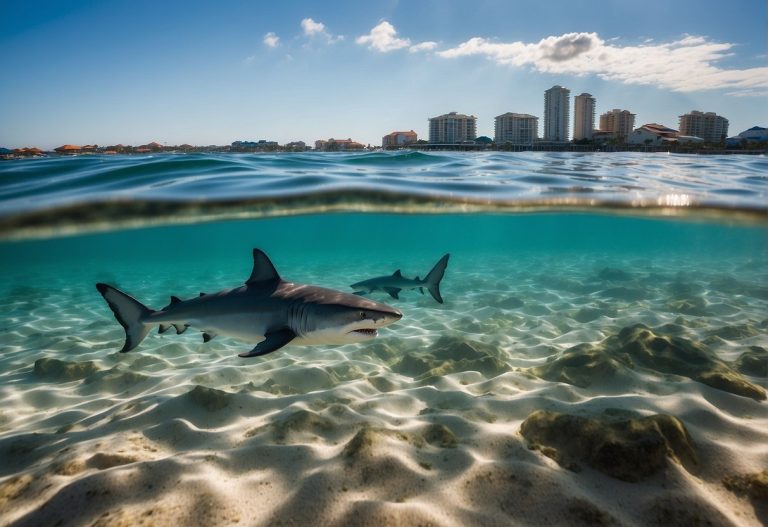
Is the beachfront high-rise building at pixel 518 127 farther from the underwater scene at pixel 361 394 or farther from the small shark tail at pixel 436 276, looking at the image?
the small shark tail at pixel 436 276

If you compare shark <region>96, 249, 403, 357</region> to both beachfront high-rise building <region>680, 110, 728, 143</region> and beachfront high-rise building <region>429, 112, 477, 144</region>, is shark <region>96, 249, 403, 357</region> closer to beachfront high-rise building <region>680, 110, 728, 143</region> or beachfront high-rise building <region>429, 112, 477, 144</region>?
beachfront high-rise building <region>429, 112, 477, 144</region>

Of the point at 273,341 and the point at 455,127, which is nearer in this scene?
the point at 273,341

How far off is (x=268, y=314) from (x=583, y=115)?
81.8 metres

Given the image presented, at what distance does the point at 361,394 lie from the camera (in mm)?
5852

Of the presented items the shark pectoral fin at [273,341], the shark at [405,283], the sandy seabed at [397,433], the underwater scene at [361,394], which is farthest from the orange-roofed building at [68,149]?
the shark pectoral fin at [273,341]

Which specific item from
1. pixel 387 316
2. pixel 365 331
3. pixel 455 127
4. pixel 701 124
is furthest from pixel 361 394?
pixel 701 124

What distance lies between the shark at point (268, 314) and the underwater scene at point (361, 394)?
0.03 meters

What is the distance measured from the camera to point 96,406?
577cm

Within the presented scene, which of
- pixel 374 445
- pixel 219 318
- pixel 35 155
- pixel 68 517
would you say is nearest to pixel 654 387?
pixel 374 445

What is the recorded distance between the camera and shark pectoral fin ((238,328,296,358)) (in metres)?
4.26

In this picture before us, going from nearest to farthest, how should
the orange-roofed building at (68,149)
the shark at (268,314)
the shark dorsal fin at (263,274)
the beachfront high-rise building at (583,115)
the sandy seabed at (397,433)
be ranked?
the sandy seabed at (397,433) → the shark at (268,314) → the shark dorsal fin at (263,274) → the orange-roofed building at (68,149) → the beachfront high-rise building at (583,115)

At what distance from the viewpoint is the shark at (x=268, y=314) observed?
4.51 metres

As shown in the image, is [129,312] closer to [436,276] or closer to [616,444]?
[616,444]

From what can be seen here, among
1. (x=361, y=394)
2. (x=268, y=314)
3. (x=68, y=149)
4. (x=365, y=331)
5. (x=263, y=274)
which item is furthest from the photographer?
(x=68, y=149)
